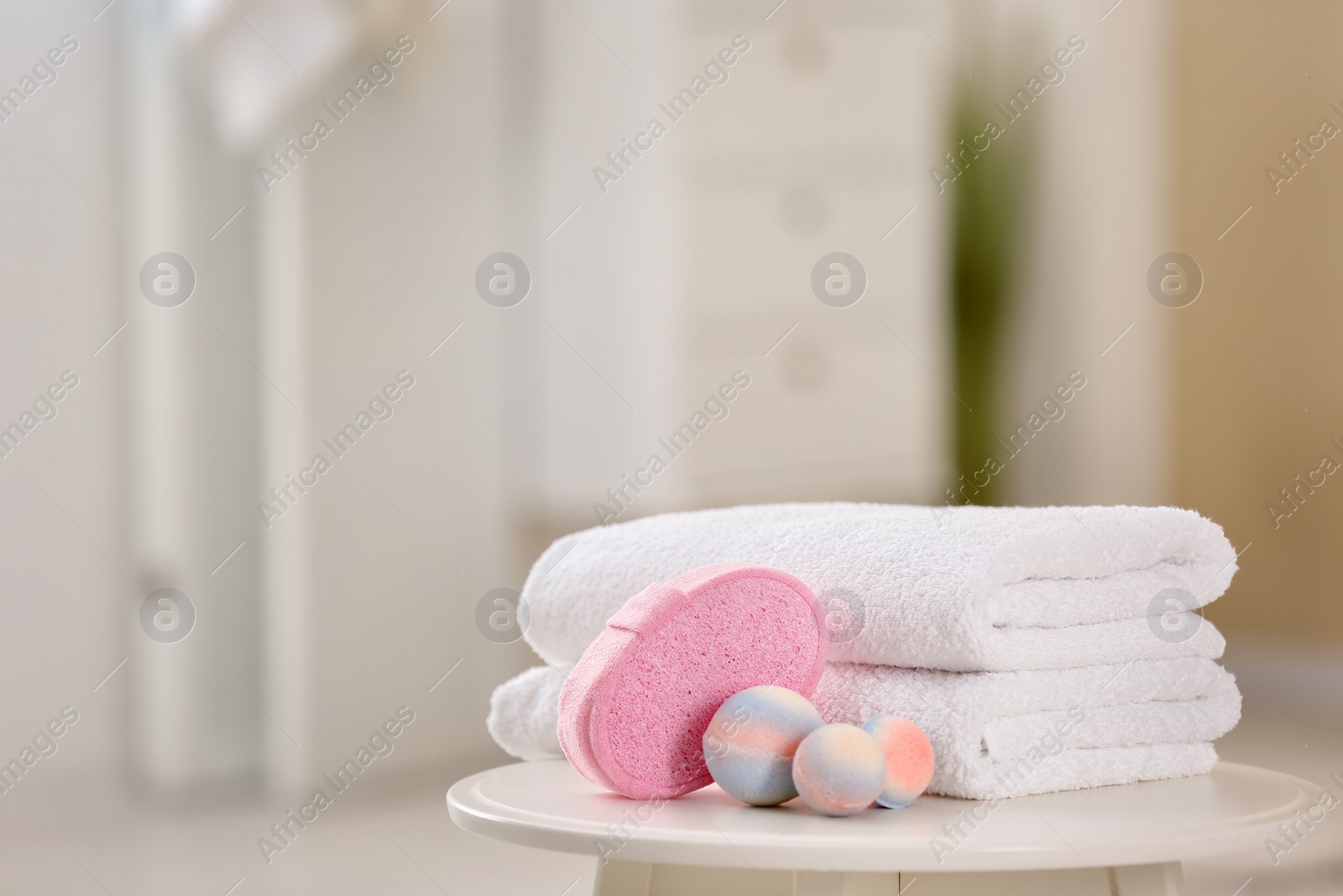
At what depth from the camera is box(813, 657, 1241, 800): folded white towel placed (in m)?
0.52

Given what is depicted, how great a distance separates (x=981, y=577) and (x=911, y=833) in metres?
0.13

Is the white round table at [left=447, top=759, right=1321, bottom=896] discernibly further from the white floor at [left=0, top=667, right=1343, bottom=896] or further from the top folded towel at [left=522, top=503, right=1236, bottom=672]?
the white floor at [left=0, top=667, right=1343, bottom=896]

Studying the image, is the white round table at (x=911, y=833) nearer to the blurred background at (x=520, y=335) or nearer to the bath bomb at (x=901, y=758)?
the bath bomb at (x=901, y=758)

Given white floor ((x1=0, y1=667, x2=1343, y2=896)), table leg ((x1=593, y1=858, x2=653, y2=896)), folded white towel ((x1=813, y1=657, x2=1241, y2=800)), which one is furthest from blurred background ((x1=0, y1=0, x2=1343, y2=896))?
table leg ((x1=593, y1=858, x2=653, y2=896))

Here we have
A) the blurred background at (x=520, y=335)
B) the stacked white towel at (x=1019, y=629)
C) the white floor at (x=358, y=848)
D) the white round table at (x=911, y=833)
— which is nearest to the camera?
the white round table at (x=911, y=833)

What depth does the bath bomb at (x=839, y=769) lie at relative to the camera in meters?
0.46

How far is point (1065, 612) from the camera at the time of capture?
0.56 meters

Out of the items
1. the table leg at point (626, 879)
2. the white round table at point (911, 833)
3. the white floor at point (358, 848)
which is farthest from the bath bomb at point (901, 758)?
the white floor at point (358, 848)

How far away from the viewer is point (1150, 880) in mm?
505

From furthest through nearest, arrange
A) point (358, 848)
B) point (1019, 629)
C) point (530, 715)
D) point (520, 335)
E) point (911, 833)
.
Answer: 1. point (520, 335)
2. point (358, 848)
3. point (530, 715)
4. point (1019, 629)
5. point (911, 833)

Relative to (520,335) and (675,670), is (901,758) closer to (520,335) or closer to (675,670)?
(675,670)

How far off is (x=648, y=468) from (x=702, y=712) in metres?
0.97

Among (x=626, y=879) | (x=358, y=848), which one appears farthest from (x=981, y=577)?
(x=358, y=848)

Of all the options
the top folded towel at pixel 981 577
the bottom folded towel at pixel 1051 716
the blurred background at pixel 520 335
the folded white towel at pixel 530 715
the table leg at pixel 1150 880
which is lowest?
the table leg at pixel 1150 880
